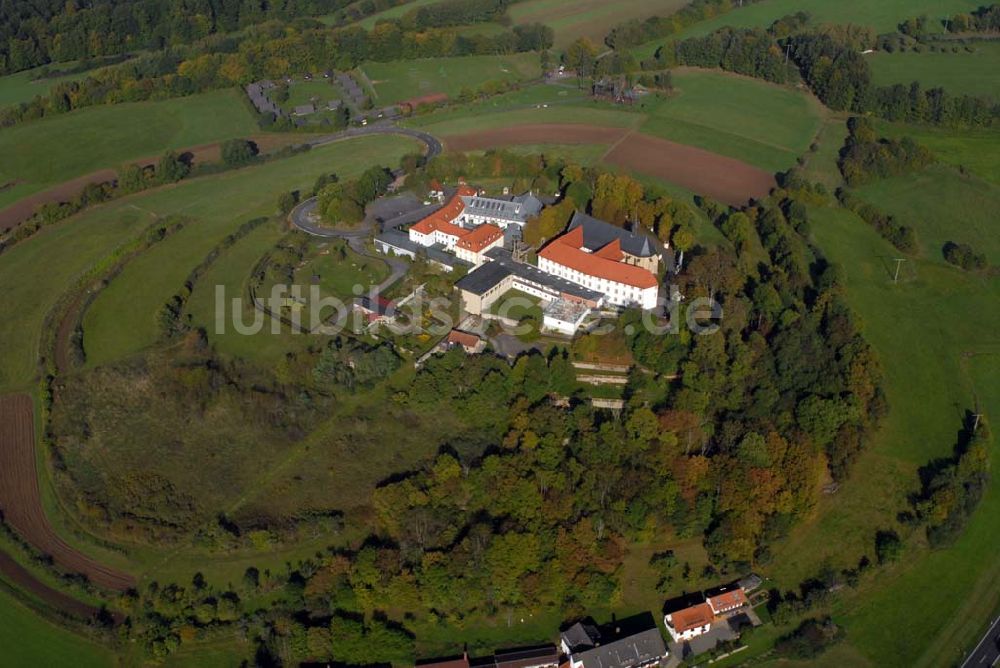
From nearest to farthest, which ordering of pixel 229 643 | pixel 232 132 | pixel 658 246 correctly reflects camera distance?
pixel 229 643, pixel 658 246, pixel 232 132

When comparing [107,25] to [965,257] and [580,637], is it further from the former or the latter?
[580,637]

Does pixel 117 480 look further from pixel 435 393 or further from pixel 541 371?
pixel 541 371

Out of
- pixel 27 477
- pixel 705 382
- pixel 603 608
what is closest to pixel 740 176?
Answer: pixel 705 382

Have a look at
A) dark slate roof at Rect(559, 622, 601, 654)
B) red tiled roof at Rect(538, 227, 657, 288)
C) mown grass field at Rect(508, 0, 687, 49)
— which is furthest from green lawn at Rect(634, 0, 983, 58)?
dark slate roof at Rect(559, 622, 601, 654)

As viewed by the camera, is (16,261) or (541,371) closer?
(541,371)

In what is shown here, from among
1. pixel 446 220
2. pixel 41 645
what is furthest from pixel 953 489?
pixel 41 645

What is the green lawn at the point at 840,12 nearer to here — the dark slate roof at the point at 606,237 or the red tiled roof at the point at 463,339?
the dark slate roof at the point at 606,237
